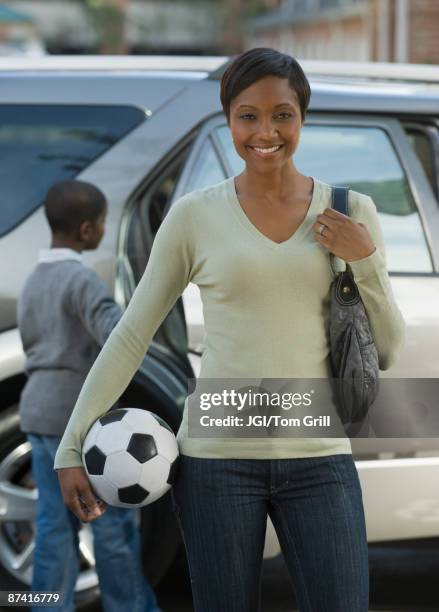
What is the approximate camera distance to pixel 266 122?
8.71ft

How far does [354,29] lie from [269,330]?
27.9 m

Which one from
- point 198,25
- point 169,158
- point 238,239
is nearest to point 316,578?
point 238,239

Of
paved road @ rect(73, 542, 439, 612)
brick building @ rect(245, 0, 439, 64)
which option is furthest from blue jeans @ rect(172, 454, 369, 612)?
brick building @ rect(245, 0, 439, 64)

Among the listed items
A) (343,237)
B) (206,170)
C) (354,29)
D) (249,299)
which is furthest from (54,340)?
(354,29)

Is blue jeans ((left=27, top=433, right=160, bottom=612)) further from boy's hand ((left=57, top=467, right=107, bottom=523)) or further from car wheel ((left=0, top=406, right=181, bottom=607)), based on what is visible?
boy's hand ((left=57, top=467, right=107, bottom=523))

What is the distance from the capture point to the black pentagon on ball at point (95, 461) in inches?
108

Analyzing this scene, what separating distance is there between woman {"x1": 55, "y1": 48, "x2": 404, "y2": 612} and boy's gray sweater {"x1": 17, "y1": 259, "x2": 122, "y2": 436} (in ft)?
4.21

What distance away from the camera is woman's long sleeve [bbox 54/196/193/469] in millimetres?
2695

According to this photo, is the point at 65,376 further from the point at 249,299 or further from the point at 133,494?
the point at 249,299

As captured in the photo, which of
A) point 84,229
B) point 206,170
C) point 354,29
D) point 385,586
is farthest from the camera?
point 354,29

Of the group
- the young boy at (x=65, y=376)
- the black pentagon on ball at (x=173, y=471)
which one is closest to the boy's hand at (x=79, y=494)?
the black pentagon on ball at (x=173, y=471)

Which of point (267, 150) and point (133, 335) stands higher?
point (267, 150)

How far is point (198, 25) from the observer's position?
4531 centimetres

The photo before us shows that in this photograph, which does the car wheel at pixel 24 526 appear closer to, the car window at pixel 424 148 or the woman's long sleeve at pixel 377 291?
the car window at pixel 424 148
